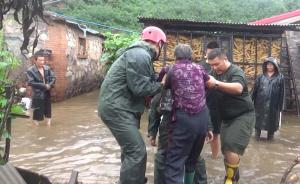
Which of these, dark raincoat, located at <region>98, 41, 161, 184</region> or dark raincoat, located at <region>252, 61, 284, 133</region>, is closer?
dark raincoat, located at <region>98, 41, 161, 184</region>

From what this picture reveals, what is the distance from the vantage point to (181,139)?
181 inches

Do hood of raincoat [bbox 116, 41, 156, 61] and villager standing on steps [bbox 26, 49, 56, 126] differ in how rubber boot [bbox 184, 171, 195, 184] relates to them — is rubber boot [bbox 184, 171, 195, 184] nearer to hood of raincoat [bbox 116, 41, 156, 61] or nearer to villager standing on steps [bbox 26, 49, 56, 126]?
hood of raincoat [bbox 116, 41, 156, 61]

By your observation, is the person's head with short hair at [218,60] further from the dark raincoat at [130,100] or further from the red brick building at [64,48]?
the red brick building at [64,48]

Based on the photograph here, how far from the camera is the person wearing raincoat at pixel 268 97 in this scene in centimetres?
898

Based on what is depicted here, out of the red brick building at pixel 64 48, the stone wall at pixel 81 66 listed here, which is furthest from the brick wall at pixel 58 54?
the stone wall at pixel 81 66

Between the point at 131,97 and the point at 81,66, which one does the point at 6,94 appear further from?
the point at 81,66

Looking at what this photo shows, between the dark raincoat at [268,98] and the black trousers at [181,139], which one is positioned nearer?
the black trousers at [181,139]

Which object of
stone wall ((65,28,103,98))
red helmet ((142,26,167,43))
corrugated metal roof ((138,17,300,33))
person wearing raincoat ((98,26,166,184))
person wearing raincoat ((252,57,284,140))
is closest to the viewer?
person wearing raincoat ((98,26,166,184))

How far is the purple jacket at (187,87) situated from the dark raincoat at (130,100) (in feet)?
0.63

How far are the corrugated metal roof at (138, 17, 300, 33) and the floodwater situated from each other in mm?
2754

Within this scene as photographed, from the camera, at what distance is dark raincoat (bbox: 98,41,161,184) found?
4590 mm

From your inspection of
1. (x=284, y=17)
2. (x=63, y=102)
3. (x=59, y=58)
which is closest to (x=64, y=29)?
(x=59, y=58)

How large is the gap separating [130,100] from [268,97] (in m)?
5.04

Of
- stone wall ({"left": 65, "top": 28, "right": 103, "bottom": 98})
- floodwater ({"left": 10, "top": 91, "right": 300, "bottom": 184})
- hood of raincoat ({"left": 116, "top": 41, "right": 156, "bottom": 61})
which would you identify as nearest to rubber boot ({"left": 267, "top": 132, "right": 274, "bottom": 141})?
floodwater ({"left": 10, "top": 91, "right": 300, "bottom": 184})
